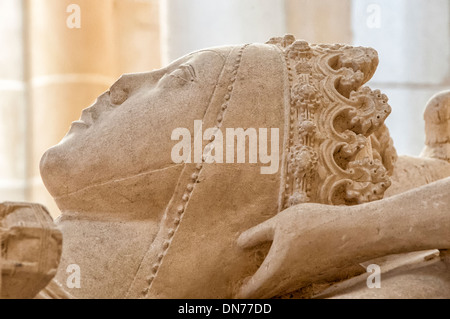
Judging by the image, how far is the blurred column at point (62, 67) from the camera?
5.11 metres

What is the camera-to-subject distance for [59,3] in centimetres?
512

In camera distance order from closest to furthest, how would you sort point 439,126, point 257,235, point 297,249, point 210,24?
1. point 297,249
2. point 257,235
3. point 439,126
4. point 210,24

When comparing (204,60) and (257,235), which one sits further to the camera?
(204,60)

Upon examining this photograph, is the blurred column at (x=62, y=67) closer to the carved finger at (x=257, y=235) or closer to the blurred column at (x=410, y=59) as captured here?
the blurred column at (x=410, y=59)

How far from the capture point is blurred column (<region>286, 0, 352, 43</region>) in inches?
217

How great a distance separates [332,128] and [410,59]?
129 inches

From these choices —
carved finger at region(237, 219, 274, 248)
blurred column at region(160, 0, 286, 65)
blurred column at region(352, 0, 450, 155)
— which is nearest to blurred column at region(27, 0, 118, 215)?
blurred column at region(160, 0, 286, 65)

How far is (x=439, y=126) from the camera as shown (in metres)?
3.79

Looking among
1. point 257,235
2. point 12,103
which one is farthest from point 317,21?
Result: point 257,235

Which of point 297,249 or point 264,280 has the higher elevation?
point 297,249

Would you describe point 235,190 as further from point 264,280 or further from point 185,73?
point 185,73
